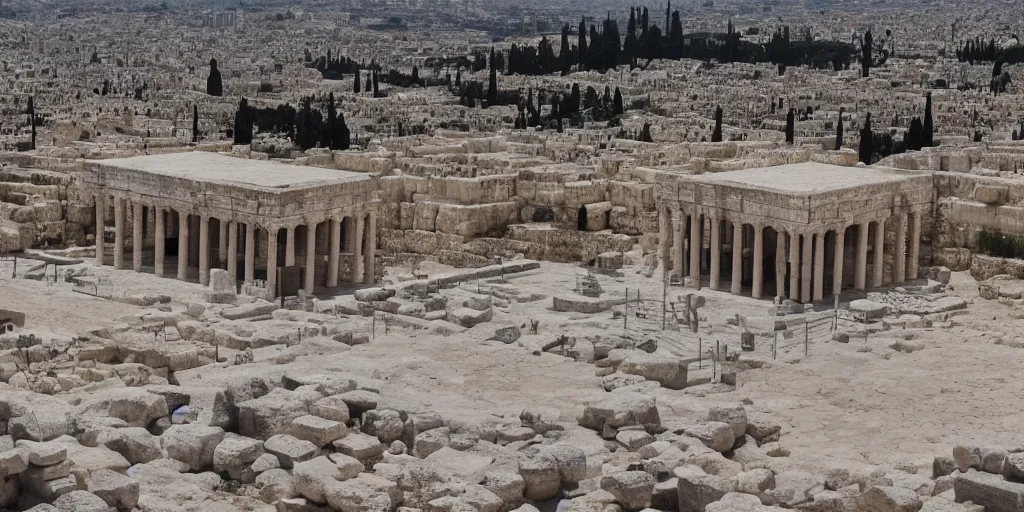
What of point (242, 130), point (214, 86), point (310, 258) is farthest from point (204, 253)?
point (214, 86)

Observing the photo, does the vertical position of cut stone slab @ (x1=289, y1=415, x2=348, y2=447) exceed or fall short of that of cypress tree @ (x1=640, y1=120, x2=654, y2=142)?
it falls short

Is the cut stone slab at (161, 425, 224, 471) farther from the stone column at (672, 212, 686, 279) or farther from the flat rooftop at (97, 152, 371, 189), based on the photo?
the stone column at (672, 212, 686, 279)

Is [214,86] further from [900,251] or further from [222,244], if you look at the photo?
[900,251]

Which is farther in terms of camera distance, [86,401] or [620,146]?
[620,146]

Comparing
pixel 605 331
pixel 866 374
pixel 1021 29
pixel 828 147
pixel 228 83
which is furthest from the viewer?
pixel 1021 29

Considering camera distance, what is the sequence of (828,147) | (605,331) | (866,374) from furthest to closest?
1. (828,147)
2. (605,331)
3. (866,374)

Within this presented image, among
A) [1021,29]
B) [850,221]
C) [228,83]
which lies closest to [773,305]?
[850,221]

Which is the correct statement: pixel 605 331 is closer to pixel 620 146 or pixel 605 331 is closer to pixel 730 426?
pixel 730 426

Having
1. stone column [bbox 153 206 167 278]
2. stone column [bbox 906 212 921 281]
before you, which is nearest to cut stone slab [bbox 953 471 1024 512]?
stone column [bbox 906 212 921 281]

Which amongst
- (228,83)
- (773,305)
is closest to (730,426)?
(773,305)
